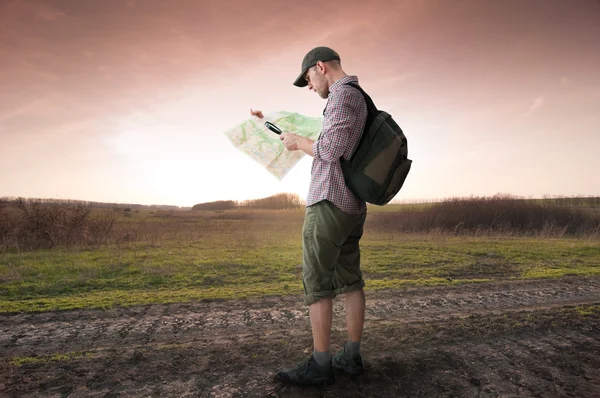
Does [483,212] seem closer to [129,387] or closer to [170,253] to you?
[170,253]

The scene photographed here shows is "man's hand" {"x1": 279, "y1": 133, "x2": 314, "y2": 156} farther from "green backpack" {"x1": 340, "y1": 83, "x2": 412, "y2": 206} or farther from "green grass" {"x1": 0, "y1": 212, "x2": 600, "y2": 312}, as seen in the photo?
"green grass" {"x1": 0, "y1": 212, "x2": 600, "y2": 312}

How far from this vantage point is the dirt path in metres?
3.17

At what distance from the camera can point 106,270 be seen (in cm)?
906

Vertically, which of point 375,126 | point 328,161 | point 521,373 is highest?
point 375,126

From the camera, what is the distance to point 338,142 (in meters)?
2.94

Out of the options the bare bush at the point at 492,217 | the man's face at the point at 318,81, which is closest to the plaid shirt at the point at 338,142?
the man's face at the point at 318,81

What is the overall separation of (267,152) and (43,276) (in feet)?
24.0

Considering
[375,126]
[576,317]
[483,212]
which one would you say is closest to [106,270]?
[375,126]

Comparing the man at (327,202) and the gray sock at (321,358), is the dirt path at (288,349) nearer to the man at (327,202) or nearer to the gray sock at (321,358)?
the gray sock at (321,358)

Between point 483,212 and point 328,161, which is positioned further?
point 483,212

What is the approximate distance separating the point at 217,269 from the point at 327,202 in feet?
22.6

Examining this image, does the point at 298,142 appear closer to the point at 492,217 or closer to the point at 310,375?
the point at 310,375

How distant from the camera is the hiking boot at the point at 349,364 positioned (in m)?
3.36

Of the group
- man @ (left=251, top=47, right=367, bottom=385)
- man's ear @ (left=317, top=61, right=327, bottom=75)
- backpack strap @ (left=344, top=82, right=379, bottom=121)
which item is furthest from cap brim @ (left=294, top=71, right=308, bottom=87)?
backpack strap @ (left=344, top=82, right=379, bottom=121)
